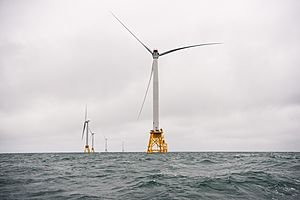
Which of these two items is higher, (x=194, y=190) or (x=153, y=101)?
(x=153, y=101)

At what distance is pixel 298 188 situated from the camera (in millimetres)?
14812

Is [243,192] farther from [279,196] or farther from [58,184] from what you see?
[58,184]

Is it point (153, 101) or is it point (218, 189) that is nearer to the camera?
point (218, 189)

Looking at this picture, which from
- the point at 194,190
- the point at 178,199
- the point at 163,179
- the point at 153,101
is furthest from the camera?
the point at 153,101

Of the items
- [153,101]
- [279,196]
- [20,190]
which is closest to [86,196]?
[20,190]

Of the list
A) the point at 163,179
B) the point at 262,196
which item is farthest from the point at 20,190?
the point at 262,196

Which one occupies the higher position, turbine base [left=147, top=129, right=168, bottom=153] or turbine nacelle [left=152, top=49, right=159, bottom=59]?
turbine nacelle [left=152, top=49, right=159, bottom=59]

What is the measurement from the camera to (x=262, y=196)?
43.8 ft

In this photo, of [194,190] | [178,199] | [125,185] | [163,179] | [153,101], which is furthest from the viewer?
[153,101]

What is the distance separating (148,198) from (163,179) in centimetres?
533

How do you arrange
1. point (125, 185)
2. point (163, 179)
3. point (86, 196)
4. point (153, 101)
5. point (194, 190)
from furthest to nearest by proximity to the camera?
point (153, 101)
point (163, 179)
point (125, 185)
point (194, 190)
point (86, 196)

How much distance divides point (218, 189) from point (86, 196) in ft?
25.8

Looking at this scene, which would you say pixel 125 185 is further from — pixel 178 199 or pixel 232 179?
pixel 232 179

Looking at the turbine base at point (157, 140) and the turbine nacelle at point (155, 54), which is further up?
the turbine nacelle at point (155, 54)
